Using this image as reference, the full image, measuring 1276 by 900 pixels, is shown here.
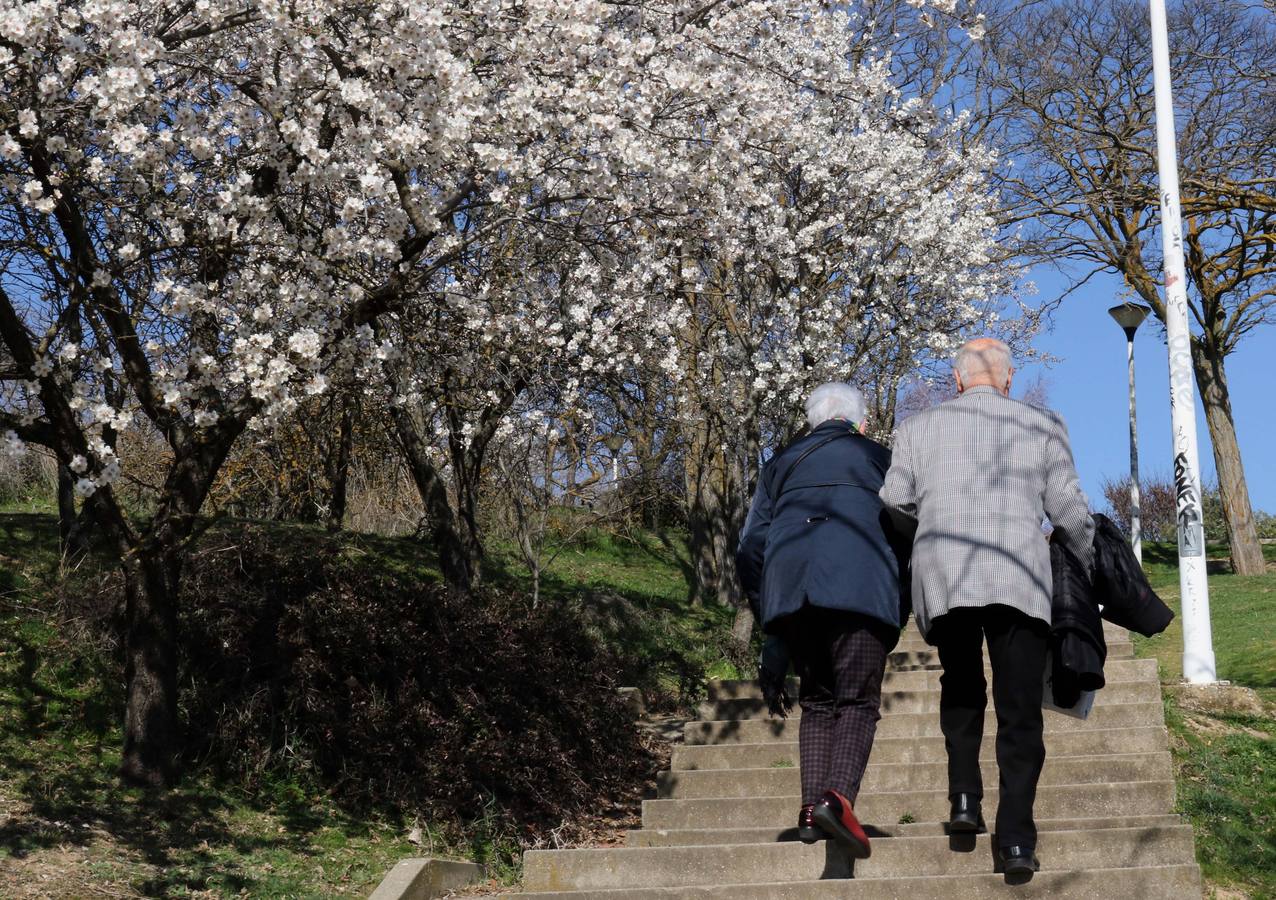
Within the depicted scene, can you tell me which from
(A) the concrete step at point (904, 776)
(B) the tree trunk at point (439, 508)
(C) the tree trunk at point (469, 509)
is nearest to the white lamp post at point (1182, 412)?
(A) the concrete step at point (904, 776)

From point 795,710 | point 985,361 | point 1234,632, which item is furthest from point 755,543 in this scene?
point 1234,632

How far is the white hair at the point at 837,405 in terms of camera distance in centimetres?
562

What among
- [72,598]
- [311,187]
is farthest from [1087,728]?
[72,598]

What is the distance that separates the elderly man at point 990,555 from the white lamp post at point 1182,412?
5.26 metres

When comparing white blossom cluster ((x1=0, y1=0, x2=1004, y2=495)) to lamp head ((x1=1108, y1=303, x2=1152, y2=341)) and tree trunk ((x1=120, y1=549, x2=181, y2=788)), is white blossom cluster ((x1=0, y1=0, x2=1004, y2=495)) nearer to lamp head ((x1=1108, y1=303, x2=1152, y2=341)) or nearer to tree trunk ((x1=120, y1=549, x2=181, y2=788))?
tree trunk ((x1=120, y1=549, x2=181, y2=788))

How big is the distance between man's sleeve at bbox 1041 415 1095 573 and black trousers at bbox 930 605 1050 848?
1.21 ft

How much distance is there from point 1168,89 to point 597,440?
24.3 ft

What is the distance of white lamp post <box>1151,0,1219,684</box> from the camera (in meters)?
9.64

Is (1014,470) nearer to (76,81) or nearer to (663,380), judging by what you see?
(76,81)

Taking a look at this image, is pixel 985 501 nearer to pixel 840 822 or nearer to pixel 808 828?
pixel 840 822

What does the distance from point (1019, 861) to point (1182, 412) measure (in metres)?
6.73

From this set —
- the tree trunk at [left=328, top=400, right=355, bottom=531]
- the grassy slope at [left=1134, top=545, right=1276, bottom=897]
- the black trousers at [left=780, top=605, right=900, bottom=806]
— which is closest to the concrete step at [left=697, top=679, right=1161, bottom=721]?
the grassy slope at [left=1134, top=545, right=1276, bottom=897]

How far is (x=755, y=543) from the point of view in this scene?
18.4 feet

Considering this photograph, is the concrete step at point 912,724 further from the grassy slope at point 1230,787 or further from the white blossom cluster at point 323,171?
the white blossom cluster at point 323,171
